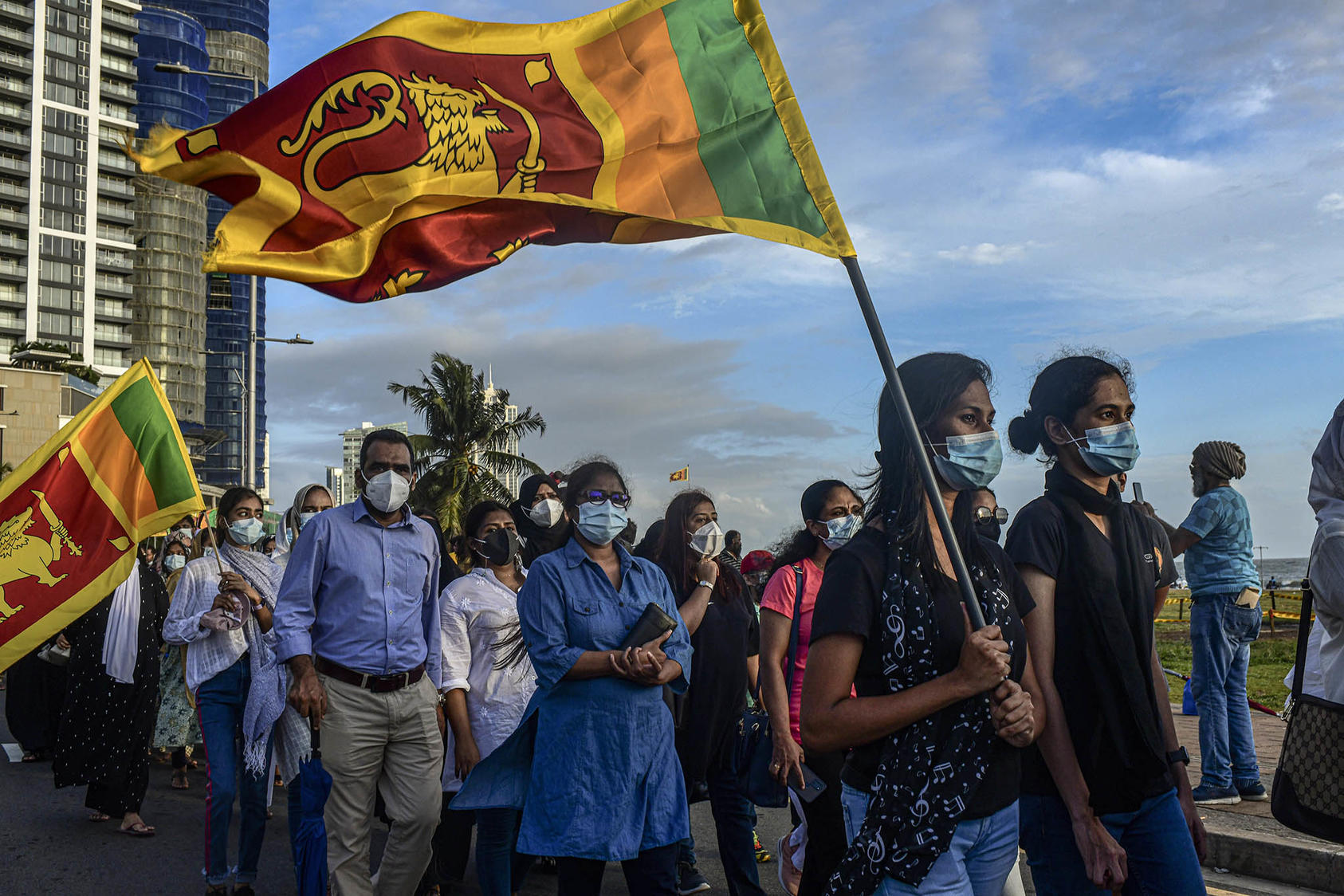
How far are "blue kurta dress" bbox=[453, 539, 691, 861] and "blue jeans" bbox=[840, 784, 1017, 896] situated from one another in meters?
1.36

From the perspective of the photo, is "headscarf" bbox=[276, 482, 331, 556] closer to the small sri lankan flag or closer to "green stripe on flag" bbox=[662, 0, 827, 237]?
the small sri lankan flag

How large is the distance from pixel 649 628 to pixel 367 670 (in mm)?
1590

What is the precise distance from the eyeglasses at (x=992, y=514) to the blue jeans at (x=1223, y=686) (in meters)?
1.40

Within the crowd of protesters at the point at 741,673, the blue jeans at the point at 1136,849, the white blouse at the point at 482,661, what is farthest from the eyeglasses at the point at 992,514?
the blue jeans at the point at 1136,849

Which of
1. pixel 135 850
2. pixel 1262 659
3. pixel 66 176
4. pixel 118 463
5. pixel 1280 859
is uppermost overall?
pixel 66 176

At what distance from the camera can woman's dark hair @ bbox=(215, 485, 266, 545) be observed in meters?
6.80

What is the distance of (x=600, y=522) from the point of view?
4.64 meters

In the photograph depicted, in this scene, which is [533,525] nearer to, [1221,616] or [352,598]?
[352,598]

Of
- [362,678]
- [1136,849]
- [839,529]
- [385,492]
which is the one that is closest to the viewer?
[1136,849]

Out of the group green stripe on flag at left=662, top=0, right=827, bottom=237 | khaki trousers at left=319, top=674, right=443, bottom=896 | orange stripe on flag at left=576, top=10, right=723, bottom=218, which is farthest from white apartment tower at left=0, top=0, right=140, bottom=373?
green stripe on flag at left=662, top=0, right=827, bottom=237

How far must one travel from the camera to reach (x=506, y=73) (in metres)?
3.86

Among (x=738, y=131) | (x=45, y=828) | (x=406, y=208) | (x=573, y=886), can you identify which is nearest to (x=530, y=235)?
(x=406, y=208)

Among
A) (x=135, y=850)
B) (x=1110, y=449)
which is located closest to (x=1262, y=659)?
(x=135, y=850)

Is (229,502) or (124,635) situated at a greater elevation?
(229,502)
